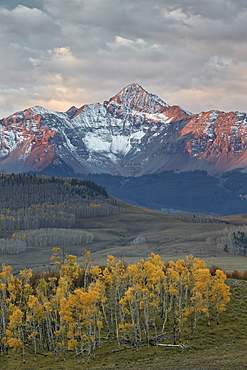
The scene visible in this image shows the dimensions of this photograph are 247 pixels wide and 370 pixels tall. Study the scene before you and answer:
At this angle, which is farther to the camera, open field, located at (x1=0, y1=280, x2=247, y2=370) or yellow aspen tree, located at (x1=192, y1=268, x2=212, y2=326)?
yellow aspen tree, located at (x1=192, y1=268, x2=212, y2=326)

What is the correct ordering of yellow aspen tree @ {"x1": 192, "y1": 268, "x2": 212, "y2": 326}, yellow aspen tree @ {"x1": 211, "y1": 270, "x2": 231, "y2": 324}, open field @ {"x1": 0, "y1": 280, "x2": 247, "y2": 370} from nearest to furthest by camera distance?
1. open field @ {"x1": 0, "y1": 280, "x2": 247, "y2": 370}
2. yellow aspen tree @ {"x1": 192, "y1": 268, "x2": 212, "y2": 326}
3. yellow aspen tree @ {"x1": 211, "y1": 270, "x2": 231, "y2": 324}

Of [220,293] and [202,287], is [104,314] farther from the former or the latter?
[220,293]

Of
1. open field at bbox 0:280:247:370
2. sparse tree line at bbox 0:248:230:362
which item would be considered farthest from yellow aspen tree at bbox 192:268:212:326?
open field at bbox 0:280:247:370

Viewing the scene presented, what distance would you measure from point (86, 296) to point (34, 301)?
9986mm

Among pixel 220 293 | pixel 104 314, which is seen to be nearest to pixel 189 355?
pixel 220 293

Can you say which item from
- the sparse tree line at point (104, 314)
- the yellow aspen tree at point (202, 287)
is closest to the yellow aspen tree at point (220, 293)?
the sparse tree line at point (104, 314)

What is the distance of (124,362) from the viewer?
5875cm

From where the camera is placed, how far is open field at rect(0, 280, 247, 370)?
5119 centimetres

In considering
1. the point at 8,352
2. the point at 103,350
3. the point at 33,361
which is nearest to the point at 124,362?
the point at 103,350

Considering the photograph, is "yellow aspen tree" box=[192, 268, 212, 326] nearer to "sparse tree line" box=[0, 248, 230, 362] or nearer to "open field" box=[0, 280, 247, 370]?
"sparse tree line" box=[0, 248, 230, 362]

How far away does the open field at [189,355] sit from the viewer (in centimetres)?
5119

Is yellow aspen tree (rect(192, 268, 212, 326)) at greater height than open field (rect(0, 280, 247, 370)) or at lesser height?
greater

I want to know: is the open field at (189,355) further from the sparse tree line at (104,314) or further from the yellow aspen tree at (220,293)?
the yellow aspen tree at (220,293)

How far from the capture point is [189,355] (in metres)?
57.2
